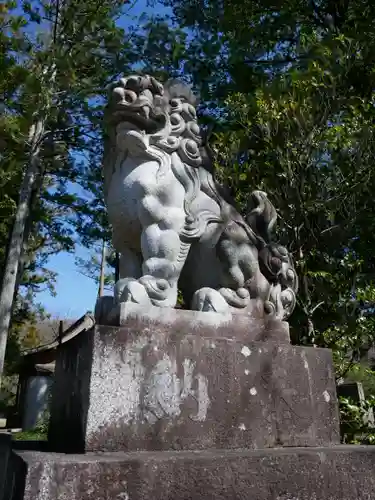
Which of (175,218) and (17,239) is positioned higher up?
(17,239)

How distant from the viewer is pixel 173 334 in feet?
8.14

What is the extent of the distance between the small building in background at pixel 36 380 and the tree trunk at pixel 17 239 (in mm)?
3610

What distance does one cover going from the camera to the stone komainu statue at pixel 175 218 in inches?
111

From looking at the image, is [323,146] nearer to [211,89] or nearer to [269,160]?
[269,160]

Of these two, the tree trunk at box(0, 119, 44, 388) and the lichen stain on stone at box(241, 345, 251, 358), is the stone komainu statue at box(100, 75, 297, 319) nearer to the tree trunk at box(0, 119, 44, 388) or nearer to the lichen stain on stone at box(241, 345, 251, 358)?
the lichen stain on stone at box(241, 345, 251, 358)

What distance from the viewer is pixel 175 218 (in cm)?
285

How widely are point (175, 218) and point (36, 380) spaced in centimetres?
1273

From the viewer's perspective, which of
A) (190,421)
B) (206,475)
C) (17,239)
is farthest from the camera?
(17,239)

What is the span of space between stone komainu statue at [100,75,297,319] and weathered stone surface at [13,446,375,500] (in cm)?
87

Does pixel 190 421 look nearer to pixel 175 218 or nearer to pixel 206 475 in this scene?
pixel 206 475

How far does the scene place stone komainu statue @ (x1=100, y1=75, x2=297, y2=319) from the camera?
281cm

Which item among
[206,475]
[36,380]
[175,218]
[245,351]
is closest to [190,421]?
[206,475]

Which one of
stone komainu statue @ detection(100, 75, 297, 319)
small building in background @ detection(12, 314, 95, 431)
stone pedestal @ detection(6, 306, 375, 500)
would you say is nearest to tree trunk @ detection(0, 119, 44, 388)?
small building in background @ detection(12, 314, 95, 431)

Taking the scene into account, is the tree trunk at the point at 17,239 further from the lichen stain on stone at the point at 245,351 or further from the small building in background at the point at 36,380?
the lichen stain on stone at the point at 245,351
